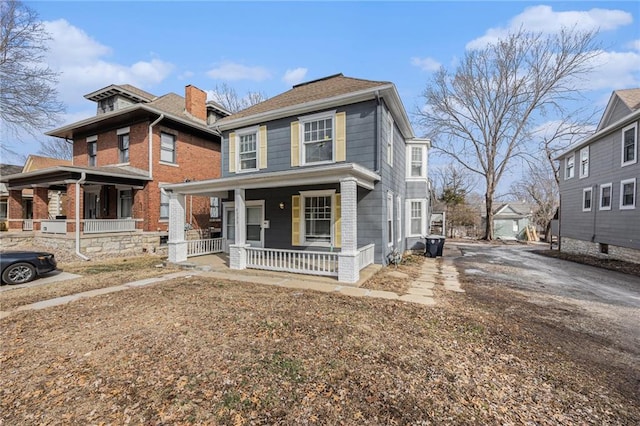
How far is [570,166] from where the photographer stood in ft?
54.7

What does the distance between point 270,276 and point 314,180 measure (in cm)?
316

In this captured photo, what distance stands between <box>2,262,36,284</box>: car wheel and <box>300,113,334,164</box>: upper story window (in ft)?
28.8

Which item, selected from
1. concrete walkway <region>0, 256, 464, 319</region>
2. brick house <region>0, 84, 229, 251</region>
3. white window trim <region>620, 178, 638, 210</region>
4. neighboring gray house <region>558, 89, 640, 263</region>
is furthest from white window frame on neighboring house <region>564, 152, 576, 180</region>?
brick house <region>0, 84, 229, 251</region>

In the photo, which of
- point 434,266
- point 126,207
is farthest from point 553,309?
point 126,207

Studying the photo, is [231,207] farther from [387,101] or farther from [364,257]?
[387,101]

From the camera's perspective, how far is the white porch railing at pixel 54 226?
1197 cm

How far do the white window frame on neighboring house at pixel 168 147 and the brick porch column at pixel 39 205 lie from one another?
21.3 ft

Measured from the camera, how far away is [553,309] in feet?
18.5

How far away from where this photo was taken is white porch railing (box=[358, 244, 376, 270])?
7.96 m

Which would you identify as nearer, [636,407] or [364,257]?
[636,407]

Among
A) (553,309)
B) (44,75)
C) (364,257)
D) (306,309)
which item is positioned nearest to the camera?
(306,309)

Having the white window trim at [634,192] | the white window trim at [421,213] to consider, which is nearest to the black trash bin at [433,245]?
the white window trim at [421,213]

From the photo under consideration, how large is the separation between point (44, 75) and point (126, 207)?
8226mm

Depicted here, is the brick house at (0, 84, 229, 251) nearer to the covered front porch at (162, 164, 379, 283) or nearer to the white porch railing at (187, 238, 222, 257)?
the white porch railing at (187, 238, 222, 257)
